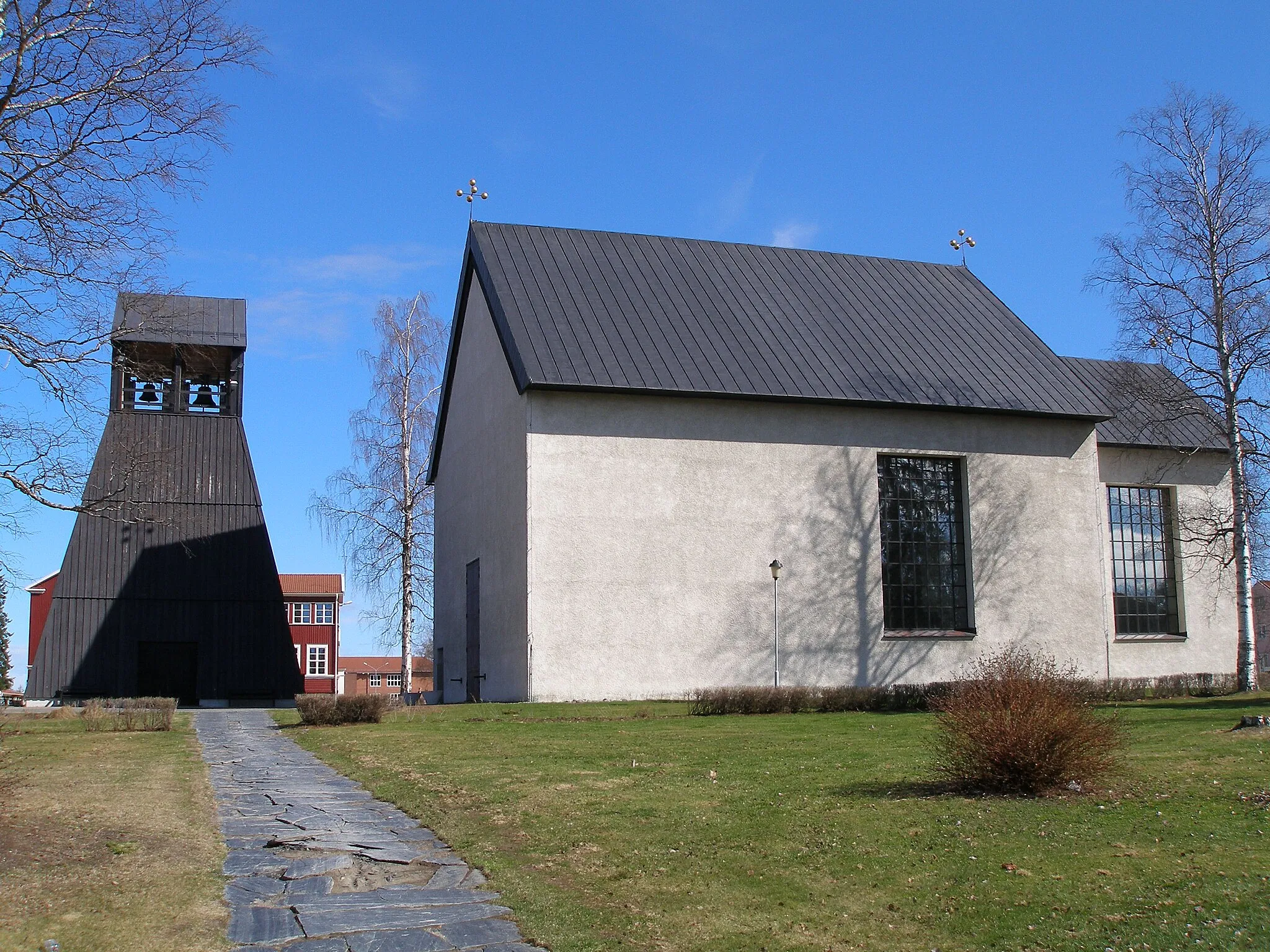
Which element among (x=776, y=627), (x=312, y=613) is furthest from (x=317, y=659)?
(x=776, y=627)

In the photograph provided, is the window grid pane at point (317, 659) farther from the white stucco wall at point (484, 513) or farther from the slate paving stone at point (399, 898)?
the slate paving stone at point (399, 898)

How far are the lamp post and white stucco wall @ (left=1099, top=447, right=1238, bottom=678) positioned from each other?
9.33m

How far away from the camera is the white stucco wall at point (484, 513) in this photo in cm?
2397

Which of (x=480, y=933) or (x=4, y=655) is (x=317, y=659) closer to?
(x=4, y=655)

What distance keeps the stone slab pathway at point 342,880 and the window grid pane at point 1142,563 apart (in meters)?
24.7

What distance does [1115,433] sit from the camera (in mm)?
30344

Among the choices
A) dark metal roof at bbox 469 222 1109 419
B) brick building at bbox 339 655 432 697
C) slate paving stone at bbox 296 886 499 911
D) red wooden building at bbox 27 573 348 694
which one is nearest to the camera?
slate paving stone at bbox 296 886 499 911

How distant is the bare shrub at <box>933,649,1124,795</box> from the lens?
29.2ft

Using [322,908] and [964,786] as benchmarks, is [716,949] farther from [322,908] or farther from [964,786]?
[964,786]

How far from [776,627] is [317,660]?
3952 cm

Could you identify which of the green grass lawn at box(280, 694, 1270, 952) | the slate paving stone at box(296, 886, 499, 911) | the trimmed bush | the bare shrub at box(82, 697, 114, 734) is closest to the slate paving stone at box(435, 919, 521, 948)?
the green grass lawn at box(280, 694, 1270, 952)

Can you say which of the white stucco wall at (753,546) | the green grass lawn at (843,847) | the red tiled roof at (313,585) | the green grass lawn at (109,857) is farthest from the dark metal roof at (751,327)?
the red tiled roof at (313,585)

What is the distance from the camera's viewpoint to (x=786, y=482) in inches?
981

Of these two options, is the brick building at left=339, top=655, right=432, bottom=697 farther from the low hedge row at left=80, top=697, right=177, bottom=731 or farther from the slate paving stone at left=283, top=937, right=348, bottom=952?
the slate paving stone at left=283, top=937, right=348, bottom=952
